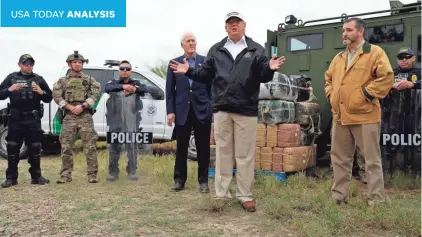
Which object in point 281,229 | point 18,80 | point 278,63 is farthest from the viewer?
point 18,80

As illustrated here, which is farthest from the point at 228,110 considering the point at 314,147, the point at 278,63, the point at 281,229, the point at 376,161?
the point at 314,147

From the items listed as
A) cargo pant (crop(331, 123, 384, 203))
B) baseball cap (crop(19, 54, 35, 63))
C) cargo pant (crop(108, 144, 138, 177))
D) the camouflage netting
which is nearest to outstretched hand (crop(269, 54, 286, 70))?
cargo pant (crop(331, 123, 384, 203))

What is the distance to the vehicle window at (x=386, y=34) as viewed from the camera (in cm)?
660

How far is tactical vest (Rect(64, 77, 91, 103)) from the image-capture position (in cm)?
545

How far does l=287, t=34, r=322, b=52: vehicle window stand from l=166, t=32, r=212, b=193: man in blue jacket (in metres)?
3.22

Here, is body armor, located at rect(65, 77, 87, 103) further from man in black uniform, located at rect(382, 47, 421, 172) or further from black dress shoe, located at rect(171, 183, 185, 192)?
man in black uniform, located at rect(382, 47, 421, 172)

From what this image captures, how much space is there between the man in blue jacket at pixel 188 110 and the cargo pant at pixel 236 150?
0.70 m

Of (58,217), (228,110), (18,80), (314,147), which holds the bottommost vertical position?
(58,217)

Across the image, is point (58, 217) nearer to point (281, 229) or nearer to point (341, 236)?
point (281, 229)

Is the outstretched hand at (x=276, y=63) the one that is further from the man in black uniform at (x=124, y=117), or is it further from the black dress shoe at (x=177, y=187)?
the man in black uniform at (x=124, y=117)

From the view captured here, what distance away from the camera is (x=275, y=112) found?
17.8ft

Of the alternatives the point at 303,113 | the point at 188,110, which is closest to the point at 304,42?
the point at 303,113

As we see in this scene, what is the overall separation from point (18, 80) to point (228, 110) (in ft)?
9.64

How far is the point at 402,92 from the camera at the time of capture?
536 cm
